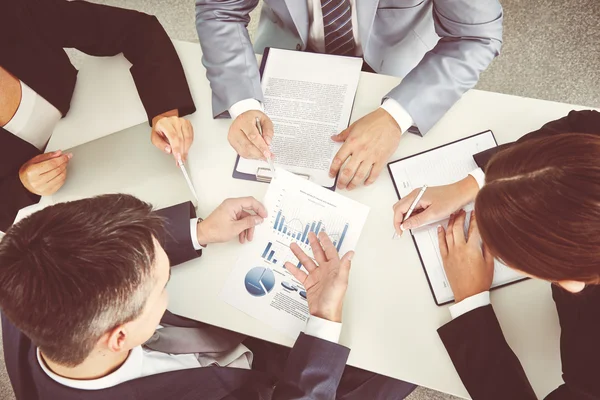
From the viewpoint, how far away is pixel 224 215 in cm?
103

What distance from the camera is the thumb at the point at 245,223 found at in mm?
1023

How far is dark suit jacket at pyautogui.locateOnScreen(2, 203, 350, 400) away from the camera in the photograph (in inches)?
33.3

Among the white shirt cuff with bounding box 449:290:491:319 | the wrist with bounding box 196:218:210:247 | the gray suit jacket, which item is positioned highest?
the gray suit jacket

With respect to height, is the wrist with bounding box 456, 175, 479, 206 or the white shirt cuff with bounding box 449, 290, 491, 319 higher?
the wrist with bounding box 456, 175, 479, 206

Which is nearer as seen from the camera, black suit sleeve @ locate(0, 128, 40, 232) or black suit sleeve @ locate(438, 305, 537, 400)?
black suit sleeve @ locate(438, 305, 537, 400)

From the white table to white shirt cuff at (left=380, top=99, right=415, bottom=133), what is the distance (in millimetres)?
42

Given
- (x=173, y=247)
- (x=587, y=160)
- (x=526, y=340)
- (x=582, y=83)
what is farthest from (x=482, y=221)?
(x=582, y=83)

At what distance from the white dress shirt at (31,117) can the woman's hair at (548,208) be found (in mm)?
1132

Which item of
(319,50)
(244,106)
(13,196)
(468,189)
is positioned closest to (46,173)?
(13,196)

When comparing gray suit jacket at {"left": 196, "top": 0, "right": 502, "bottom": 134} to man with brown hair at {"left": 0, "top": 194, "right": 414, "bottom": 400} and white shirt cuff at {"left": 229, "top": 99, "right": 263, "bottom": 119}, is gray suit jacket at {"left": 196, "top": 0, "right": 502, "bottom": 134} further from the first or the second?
man with brown hair at {"left": 0, "top": 194, "right": 414, "bottom": 400}

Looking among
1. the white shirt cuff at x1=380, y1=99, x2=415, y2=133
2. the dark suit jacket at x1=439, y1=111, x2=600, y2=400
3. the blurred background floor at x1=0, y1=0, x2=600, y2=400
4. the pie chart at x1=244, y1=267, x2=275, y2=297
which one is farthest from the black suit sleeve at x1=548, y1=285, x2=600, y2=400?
the blurred background floor at x1=0, y1=0, x2=600, y2=400

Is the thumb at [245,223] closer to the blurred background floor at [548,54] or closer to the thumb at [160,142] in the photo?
the thumb at [160,142]

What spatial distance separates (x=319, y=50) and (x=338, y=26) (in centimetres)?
12

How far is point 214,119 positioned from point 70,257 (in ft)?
1.92
